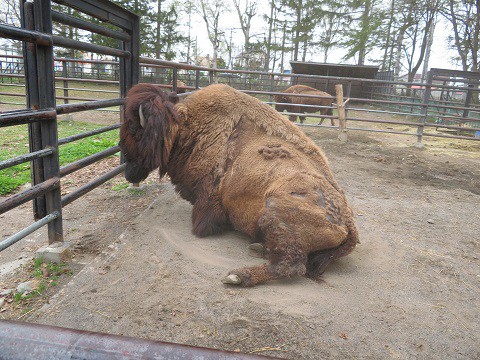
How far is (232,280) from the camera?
8.47 ft

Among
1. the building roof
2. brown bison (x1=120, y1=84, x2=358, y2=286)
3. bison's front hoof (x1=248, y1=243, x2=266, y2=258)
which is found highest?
the building roof

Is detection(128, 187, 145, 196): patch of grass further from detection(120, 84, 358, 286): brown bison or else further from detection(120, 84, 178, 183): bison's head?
detection(120, 84, 178, 183): bison's head

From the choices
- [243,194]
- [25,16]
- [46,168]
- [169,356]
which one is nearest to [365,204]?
[243,194]

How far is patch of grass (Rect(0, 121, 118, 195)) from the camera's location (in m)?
4.91

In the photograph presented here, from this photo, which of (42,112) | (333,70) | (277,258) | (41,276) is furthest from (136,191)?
(333,70)

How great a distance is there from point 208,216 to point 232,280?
970 mm

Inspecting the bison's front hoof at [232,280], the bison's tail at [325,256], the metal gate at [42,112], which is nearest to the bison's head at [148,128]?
the metal gate at [42,112]

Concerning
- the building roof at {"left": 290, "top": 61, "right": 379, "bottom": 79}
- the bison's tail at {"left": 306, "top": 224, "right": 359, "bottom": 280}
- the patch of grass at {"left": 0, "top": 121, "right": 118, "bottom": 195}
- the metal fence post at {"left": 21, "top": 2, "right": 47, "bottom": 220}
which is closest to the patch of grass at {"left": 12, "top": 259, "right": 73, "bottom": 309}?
the metal fence post at {"left": 21, "top": 2, "right": 47, "bottom": 220}

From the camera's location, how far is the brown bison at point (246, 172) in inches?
113

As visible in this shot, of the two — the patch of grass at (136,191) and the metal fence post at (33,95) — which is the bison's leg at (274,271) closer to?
the metal fence post at (33,95)

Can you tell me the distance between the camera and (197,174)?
3596mm

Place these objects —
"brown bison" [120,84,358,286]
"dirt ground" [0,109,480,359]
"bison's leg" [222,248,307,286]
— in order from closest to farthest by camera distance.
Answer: "dirt ground" [0,109,480,359] → "bison's leg" [222,248,307,286] → "brown bison" [120,84,358,286]

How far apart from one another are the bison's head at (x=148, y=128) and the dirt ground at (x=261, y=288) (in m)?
0.66

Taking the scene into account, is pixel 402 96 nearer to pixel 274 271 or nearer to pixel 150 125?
pixel 150 125
